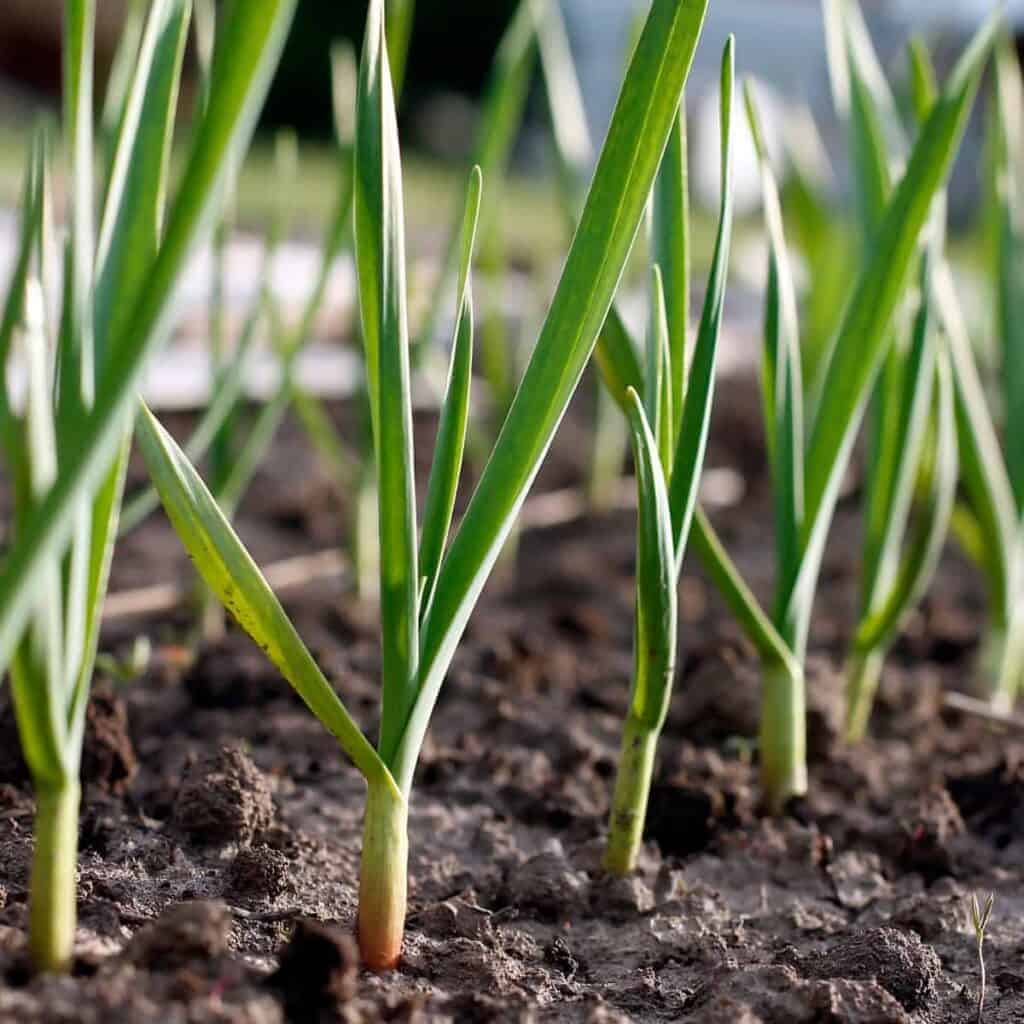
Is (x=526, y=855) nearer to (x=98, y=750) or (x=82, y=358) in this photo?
(x=98, y=750)

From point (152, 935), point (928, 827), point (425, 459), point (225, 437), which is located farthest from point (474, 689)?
point (425, 459)

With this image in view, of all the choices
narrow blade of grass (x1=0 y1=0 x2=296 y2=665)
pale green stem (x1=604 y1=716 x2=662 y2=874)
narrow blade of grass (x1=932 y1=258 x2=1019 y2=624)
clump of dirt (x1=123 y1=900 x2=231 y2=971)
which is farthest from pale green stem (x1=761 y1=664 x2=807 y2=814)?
narrow blade of grass (x1=0 y1=0 x2=296 y2=665)

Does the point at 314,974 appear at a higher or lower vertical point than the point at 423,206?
higher

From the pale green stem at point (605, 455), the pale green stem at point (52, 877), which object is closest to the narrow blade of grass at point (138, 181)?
the pale green stem at point (52, 877)

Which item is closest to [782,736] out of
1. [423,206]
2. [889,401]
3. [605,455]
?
[889,401]

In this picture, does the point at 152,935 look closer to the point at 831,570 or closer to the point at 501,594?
the point at 501,594

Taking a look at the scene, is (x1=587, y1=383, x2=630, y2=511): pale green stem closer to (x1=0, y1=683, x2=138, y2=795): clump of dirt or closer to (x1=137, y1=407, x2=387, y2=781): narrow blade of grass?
(x1=0, y1=683, x2=138, y2=795): clump of dirt

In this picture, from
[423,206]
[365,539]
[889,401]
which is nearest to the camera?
[889,401]
